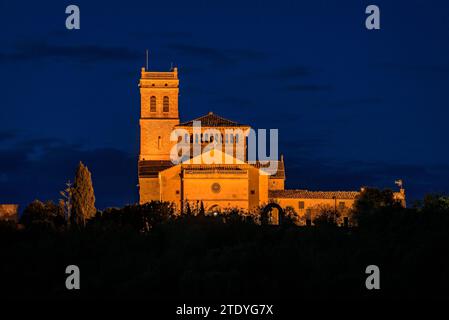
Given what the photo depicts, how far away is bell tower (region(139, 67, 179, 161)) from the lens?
70938 millimetres

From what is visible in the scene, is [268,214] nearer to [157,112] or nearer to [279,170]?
[279,170]

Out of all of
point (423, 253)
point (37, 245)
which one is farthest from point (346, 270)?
point (37, 245)

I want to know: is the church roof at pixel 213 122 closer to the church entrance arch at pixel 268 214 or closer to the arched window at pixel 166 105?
the arched window at pixel 166 105

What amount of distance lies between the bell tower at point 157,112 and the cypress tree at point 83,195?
23.0 metres

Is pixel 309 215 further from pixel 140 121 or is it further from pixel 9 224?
pixel 9 224

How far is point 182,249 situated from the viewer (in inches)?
814

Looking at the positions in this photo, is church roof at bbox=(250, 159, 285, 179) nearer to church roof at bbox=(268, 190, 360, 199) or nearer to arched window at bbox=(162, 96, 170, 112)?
church roof at bbox=(268, 190, 360, 199)

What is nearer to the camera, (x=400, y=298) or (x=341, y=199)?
(x=400, y=298)

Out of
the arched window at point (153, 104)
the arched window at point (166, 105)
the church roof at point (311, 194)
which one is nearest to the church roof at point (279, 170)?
the church roof at point (311, 194)

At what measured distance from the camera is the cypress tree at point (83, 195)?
45.6 meters

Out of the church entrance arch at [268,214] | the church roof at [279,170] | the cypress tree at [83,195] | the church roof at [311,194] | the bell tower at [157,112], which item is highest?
the bell tower at [157,112]

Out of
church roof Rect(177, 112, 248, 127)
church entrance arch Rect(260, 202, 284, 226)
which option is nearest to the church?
church roof Rect(177, 112, 248, 127)

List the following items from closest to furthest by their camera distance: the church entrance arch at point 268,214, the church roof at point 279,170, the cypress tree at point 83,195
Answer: the church entrance arch at point 268,214 < the cypress tree at point 83,195 < the church roof at point 279,170
